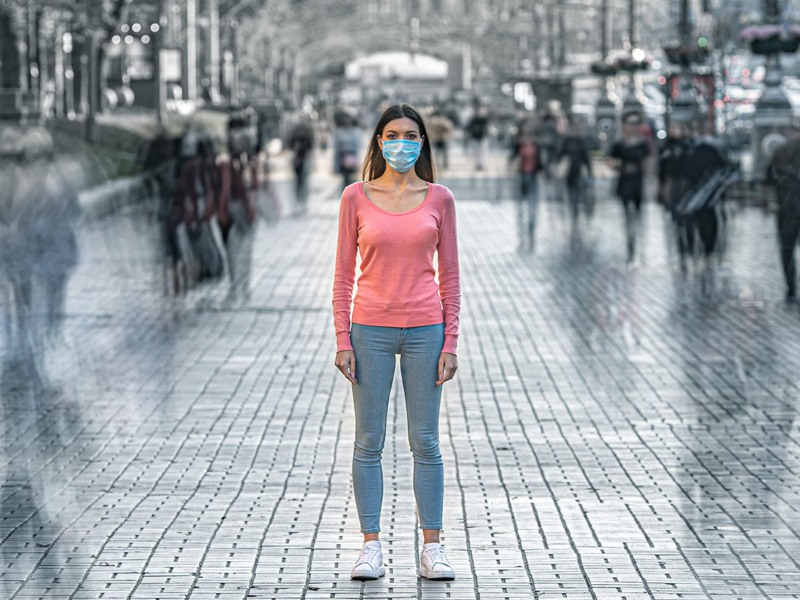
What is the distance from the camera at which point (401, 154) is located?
6320 millimetres

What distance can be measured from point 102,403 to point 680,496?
13.3 feet

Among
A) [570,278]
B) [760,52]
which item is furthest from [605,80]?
[570,278]

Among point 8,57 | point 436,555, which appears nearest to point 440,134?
point 8,57

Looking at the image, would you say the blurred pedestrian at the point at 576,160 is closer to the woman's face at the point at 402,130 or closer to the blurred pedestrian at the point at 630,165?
the blurred pedestrian at the point at 630,165

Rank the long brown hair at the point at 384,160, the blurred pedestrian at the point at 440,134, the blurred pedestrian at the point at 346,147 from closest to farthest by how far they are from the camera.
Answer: the long brown hair at the point at 384,160 → the blurred pedestrian at the point at 346,147 → the blurred pedestrian at the point at 440,134

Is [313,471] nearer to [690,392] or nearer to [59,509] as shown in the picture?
[59,509]

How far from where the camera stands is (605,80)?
5538cm

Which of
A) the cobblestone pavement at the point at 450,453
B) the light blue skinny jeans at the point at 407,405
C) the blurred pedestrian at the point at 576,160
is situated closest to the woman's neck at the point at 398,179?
the light blue skinny jeans at the point at 407,405

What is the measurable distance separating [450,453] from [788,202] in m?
7.89

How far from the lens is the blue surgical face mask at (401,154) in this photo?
6316mm

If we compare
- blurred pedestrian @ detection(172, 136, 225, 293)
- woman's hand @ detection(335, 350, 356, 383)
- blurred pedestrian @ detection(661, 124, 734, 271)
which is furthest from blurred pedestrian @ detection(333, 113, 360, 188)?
woman's hand @ detection(335, 350, 356, 383)

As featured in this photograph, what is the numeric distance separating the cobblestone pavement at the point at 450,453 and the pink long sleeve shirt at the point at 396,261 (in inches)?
36.7

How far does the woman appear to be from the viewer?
631 centimetres

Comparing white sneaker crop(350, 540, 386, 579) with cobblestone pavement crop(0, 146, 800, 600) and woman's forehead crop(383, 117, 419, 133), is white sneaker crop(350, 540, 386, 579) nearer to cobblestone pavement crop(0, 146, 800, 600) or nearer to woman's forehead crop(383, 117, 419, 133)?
cobblestone pavement crop(0, 146, 800, 600)
